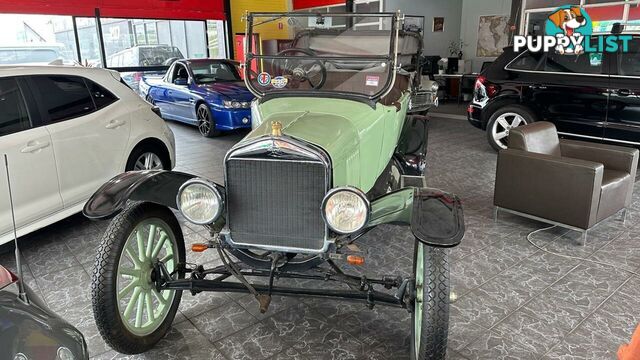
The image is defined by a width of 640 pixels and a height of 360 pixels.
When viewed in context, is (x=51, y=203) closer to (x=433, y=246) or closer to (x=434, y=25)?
(x=433, y=246)

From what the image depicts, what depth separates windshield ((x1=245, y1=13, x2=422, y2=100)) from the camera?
9.82 feet

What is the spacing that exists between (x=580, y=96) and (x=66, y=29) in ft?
32.3

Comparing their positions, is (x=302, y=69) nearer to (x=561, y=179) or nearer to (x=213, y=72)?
(x=561, y=179)

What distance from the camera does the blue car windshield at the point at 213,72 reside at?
826cm

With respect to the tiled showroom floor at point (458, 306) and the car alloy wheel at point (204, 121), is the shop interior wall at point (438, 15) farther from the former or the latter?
the tiled showroom floor at point (458, 306)

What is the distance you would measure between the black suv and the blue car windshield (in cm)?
444

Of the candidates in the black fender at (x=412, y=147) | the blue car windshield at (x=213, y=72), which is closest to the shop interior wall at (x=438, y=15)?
the blue car windshield at (x=213, y=72)

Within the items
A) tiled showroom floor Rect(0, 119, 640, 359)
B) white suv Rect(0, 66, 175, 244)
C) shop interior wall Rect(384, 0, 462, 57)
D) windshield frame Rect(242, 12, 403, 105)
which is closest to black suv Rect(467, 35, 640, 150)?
tiled showroom floor Rect(0, 119, 640, 359)

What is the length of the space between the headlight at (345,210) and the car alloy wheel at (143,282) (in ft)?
3.42

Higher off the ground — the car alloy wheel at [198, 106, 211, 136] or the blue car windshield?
the blue car windshield

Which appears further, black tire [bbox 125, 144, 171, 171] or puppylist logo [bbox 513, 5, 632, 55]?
puppylist logo [bbox 513, 5, 632, 55]

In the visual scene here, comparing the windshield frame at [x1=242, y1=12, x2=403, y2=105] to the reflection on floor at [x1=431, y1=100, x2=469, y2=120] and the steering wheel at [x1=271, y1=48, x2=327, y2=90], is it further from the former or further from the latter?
the reflection on floor at [x1=431, y1=100, x2=469, y2=120]

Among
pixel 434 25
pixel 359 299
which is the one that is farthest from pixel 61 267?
pixel 434 25

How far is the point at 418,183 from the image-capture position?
3818 millimetres
